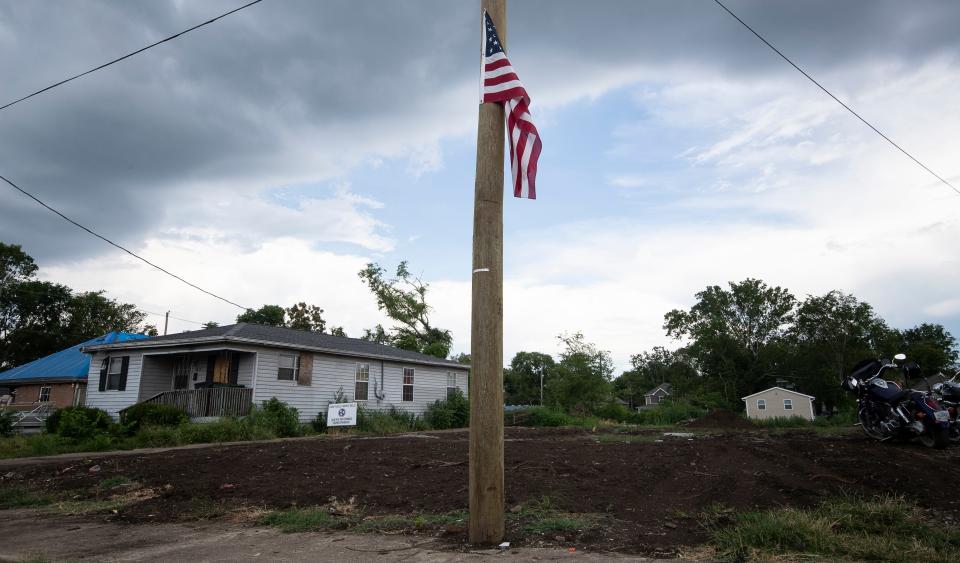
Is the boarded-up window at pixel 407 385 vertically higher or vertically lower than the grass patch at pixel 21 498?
higher

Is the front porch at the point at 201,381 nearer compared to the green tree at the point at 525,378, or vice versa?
the front porch at the point at 201,381

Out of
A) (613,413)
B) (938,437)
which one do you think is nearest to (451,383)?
(613,413)

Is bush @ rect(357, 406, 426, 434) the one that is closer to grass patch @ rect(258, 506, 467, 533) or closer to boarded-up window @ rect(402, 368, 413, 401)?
boarded-up window @ rect(402, 368, 413, 401)

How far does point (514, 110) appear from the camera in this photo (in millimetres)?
4895

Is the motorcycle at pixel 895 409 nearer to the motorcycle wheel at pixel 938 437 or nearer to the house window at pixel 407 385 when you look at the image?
the motorcycle wheel at pixel 938 437

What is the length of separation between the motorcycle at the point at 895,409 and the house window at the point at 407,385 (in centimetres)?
1845

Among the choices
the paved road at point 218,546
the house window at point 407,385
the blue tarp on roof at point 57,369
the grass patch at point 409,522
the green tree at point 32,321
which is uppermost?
the green tree at point 32,321

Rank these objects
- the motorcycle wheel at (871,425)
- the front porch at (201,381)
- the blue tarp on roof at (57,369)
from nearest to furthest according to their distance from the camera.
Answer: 1. the motorcycle wheel at (871,425)
2. the front porch at (201,381)
3. the blue tarp on roof at (57,369)

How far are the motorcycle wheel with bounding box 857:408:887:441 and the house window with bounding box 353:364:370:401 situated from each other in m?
17.6

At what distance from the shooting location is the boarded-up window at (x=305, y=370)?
68.5 feet

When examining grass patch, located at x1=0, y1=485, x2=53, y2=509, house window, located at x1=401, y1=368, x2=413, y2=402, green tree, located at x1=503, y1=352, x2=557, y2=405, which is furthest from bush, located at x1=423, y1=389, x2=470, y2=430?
green tree, located at x1=503, y1=352, x2=557, y2=405

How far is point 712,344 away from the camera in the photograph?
63000 millimetres

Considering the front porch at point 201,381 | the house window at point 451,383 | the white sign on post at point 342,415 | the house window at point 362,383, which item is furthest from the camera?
the house window at point 451,383

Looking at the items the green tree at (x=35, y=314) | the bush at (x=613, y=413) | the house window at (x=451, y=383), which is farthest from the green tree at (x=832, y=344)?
the green tree at (x=35, y=314)
